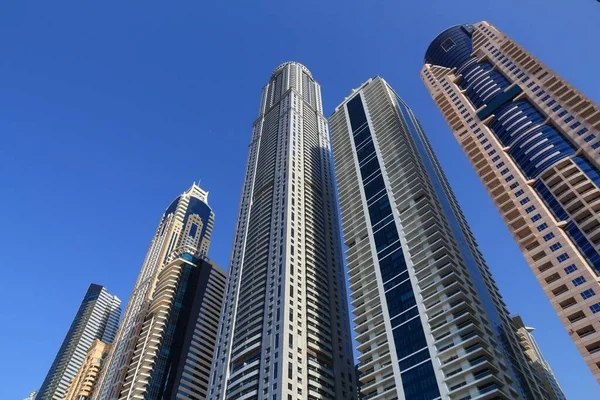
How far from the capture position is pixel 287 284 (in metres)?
91.9

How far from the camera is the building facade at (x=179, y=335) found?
108500 millimetres

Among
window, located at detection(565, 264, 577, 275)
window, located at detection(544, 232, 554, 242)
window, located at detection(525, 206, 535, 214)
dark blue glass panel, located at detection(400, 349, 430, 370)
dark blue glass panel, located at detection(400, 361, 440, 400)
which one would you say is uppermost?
window, located at detection(525, 206, 535, 214)

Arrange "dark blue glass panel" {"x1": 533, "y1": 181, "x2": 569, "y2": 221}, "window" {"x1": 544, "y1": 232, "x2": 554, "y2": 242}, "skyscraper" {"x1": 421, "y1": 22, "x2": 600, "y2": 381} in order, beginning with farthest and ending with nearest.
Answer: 1. "dark blue glass panel" {"x1": 533, "y1": 181, "x2": 569, "y2": 221}
2. "window" {"x1": 544, "y1": 232, "x2": 554, "y2": 242}
3. "skyscraper" {"x1": 421, "y1": 22, "x2": 600, "y2": 381}

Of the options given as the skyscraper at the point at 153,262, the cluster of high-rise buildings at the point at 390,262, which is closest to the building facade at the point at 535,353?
the cluster of high-rise buildings at the point at 390,262

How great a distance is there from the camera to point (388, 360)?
240 ft

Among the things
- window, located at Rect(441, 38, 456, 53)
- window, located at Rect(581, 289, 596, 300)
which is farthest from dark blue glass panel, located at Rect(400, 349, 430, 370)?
window, located at Rect(441, 38, 456, 53)

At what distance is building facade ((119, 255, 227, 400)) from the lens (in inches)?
4272

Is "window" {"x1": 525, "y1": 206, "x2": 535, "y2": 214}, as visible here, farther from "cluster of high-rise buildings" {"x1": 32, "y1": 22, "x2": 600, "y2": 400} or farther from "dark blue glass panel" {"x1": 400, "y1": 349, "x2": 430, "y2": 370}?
"dark blue glass panel" {"x1": 400, "y1": 349, "x2": 430, "y2": 370}

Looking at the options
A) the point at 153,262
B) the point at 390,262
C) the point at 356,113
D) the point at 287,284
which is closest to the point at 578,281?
the point at 390,262

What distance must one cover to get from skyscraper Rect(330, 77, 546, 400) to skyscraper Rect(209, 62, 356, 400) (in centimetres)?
959

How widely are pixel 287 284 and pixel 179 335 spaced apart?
1755 inches

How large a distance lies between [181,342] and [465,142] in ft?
278

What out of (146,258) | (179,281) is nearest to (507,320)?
(179,281)

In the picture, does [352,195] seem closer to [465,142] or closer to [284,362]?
[465,142]
